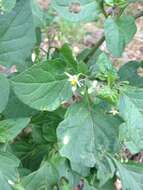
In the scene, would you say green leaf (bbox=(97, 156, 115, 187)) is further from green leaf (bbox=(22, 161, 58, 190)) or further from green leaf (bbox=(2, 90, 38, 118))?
green leaf (bbox=(2, 90, 38, 118))

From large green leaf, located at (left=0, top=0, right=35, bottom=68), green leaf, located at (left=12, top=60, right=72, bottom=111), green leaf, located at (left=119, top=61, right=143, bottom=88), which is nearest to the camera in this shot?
green leaf, located at (left=12, top=60, right=72, bottom=111)

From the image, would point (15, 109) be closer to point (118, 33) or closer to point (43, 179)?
point (43, 179)

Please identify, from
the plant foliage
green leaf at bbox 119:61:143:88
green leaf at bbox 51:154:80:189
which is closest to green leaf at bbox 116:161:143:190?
the plant foliage

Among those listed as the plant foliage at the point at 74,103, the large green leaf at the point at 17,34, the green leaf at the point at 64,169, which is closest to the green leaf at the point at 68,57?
the plant foliage at the point at 74,103

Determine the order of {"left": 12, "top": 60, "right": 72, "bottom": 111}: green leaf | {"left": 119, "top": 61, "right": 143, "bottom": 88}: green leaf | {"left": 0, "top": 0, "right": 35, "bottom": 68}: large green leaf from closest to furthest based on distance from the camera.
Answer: {"left": 12, "top": 60, "right": 72, "bottom": 111}: green leaf
{"left": 0, "top": 0, "right": 35, "bottom": 68}: large green leaf
{"left": 119, "top": 61, "right": 143, "bottom": 88}: green leaf

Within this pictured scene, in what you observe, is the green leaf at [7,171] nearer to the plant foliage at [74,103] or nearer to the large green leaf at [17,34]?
the plant foliage at [74,103]

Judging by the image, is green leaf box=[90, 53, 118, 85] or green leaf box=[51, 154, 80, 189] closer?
green leaf box=[90, 53, 118, 85]
